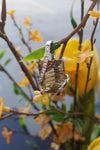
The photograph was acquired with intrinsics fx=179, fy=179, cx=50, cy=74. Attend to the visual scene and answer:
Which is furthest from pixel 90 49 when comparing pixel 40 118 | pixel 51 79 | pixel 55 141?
pixel 55 141

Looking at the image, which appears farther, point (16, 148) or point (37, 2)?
point (16, 148)

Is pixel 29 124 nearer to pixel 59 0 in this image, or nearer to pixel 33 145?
pixel 33 145

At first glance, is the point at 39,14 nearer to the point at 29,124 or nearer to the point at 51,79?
the point at 51,79

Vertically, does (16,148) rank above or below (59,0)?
below

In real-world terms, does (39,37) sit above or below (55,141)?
above

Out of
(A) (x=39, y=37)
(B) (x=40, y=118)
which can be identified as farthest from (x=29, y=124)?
(A) (x=39, y=37)

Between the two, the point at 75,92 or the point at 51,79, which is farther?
the point at 75,92

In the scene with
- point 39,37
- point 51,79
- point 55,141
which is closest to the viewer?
point 51,79

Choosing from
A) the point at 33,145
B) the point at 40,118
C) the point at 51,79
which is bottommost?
the point at 33,145

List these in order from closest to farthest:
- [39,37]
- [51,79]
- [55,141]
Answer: [51,79] → [39,37] → [55,141]
